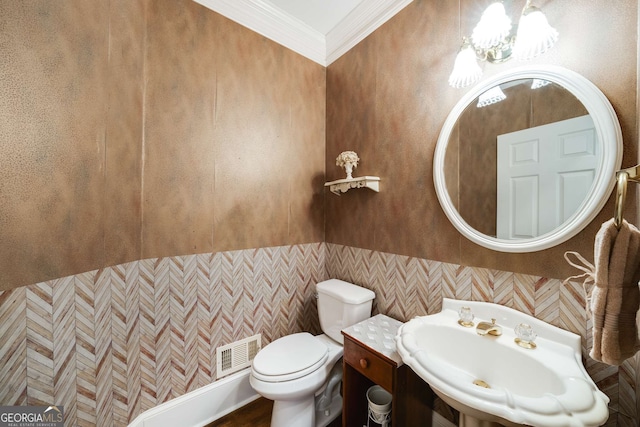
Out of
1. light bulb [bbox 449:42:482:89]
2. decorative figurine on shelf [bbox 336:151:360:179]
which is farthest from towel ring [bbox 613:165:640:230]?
decorative figurine on shelf [bbox 336:151:360:179]

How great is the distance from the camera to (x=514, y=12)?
103 centimetres

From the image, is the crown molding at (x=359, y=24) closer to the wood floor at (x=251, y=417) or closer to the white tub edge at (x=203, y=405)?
the white tub edge at (x=203, y=405)

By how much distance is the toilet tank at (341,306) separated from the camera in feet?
4.89

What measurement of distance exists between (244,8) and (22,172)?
1.52m

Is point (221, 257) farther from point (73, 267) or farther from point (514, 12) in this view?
point (514, 12)

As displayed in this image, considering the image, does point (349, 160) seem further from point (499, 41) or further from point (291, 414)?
point (291, 414)

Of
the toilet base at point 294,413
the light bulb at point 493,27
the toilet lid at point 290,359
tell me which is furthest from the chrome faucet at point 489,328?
the light bulb at point 493,27

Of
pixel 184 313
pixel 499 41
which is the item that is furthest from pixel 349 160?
pixel 184 313

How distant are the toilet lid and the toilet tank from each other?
127mm

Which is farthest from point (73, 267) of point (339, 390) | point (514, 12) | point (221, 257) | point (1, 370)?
point (514, 12)

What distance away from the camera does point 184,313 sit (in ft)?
4.58

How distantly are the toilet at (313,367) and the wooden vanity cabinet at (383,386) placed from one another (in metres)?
0.16

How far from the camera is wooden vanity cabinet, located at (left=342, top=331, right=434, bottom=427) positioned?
1043 millimetres

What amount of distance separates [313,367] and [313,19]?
2.32 metres
